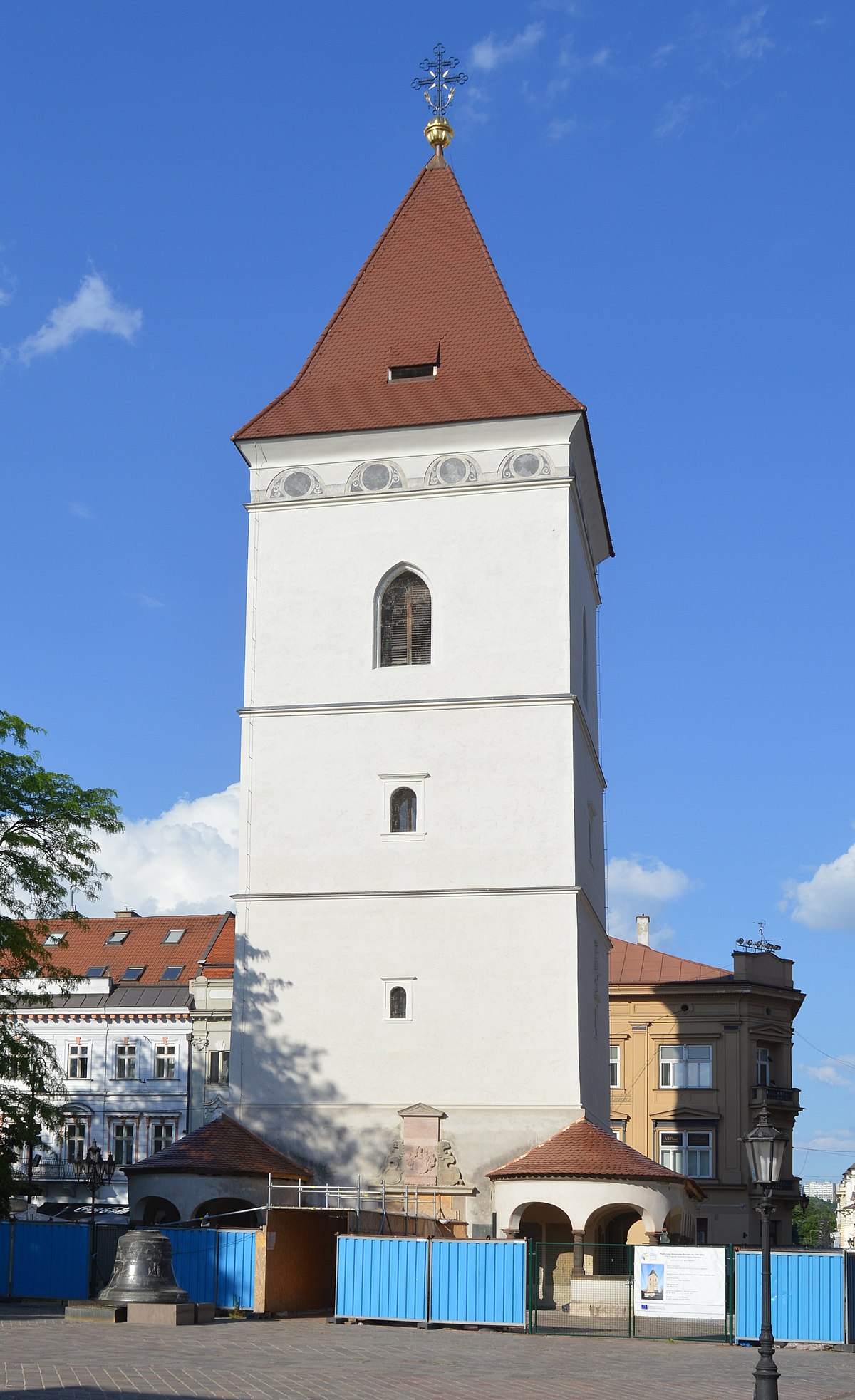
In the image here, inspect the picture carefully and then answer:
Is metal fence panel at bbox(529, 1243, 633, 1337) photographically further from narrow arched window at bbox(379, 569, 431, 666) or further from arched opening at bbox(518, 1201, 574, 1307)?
narrow arched window at bbox(379, 569, 431, 666)

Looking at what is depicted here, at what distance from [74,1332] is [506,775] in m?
12.6

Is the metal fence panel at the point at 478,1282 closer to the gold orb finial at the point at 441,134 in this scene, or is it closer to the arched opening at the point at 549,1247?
the arched opening at the point at 549,1247

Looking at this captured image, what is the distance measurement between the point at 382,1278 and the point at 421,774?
944cm

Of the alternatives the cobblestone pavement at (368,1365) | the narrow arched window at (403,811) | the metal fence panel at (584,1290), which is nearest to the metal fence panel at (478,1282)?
the cobblestone pavement at (368,1365)

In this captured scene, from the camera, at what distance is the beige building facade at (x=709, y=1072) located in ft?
159

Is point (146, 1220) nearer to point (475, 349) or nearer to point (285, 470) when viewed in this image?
point (285, 470)

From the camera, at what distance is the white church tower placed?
2775 cm

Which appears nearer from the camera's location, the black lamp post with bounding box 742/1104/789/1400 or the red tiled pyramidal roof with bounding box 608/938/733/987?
the black lamp post with bounding box 742/1104/789/1400

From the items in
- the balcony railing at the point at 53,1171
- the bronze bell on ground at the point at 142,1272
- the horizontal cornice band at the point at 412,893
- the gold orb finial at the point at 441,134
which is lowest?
the balcony railing at the point at 53,1171

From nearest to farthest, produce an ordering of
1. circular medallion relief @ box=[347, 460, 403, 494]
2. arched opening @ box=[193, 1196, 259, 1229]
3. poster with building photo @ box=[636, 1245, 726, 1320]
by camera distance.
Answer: poster with building photo @ box=[636, 1245, 726, 1320], arched opening @ box=[193, 1196, 259, 1229], circular medallion relief @ box=[347, 460, 403, 494]

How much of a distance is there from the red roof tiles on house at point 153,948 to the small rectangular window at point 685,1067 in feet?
46.6

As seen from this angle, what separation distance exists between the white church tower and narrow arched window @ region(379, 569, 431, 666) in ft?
0.14

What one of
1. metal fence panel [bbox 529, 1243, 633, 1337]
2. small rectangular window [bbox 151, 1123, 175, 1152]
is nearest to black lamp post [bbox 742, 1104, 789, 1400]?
metal fence panel [bbox 529, 1243, 633, 1337]

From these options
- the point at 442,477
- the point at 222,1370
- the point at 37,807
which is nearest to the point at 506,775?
the point at 442,477
